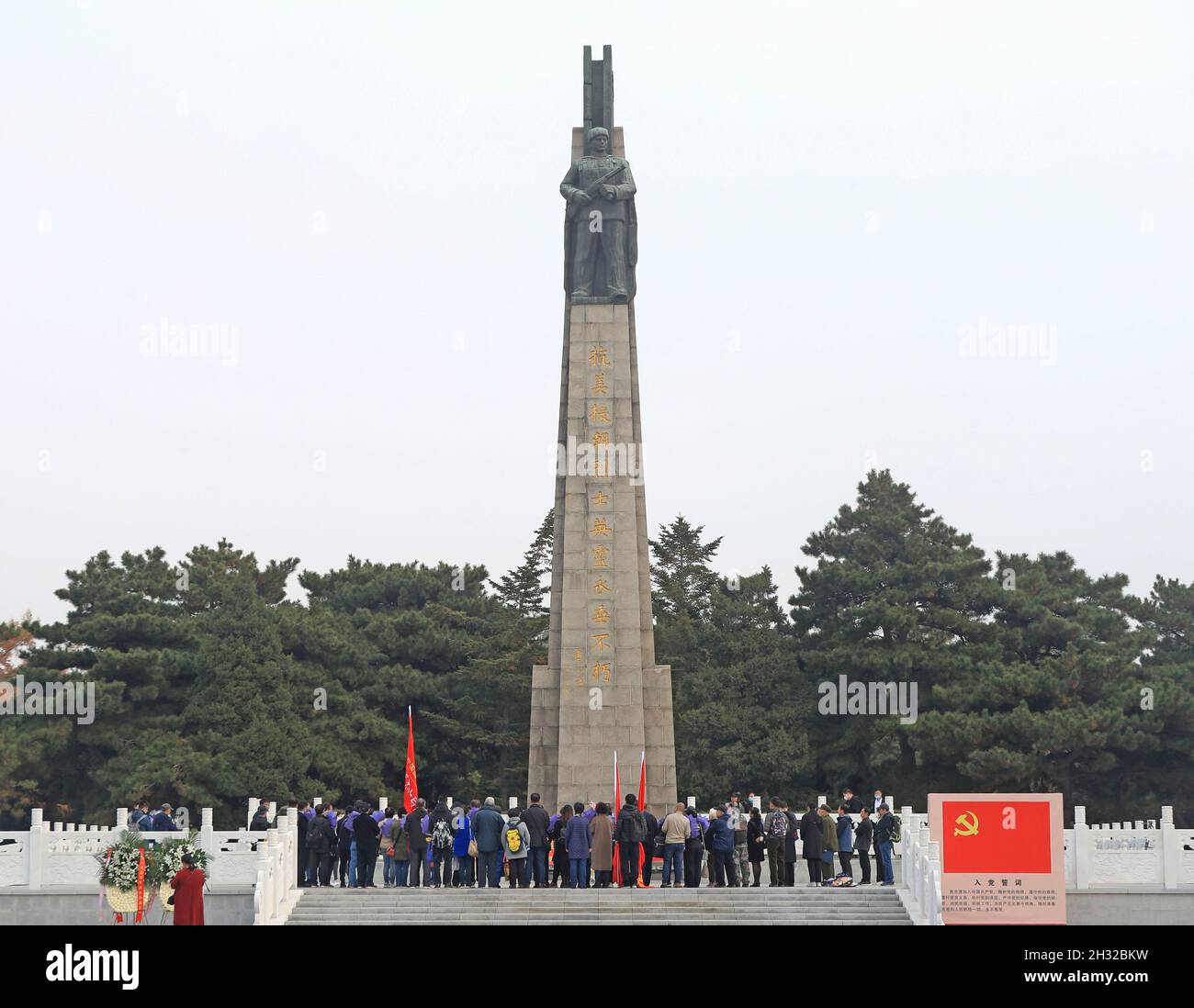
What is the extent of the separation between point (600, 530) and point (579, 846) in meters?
7.32

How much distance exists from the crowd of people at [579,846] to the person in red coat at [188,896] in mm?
4743

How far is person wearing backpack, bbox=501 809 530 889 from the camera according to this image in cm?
1881

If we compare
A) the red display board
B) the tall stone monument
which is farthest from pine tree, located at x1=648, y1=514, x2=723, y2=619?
the red display board

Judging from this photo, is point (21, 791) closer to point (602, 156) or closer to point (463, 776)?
point (463, 776)

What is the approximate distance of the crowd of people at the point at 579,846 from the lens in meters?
18.8

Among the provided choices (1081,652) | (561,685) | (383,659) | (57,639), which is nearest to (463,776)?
(383,659)

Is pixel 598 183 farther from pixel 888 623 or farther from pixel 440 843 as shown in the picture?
pixel 888 623

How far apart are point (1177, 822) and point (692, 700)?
1022cm

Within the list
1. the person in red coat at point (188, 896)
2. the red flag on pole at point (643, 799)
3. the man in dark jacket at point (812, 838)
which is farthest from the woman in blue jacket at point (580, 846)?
the person in red coat at point (188, 896)

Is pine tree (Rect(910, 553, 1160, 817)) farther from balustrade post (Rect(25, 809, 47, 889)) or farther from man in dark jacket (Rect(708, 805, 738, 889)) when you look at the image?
balustrade post (Rect(25, 809, 47, 889))

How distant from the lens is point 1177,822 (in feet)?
123
